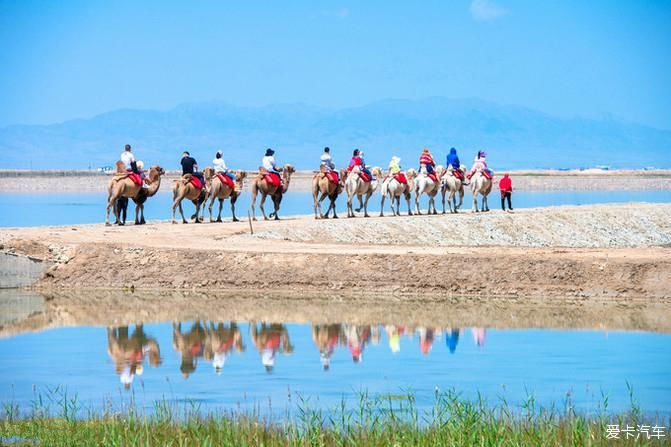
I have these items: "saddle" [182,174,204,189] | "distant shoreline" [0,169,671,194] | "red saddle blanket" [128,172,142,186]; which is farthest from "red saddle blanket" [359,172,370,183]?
"distant shoreline" [0,169,671,194]

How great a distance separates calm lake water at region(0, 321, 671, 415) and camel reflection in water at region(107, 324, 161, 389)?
22mm

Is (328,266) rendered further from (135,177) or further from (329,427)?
(329,427)

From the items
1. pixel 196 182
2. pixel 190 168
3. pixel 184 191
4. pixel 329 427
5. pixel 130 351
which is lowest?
pixel 329 427

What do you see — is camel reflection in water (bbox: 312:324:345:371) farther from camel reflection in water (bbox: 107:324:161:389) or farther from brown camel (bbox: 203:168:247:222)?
brown camel (bbox: 203:168:247:222)

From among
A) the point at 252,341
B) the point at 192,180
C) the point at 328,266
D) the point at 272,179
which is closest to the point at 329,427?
the point at 252,341

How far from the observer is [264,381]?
17016 millimetres

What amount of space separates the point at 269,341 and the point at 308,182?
109 meters

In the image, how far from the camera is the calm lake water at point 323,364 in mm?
15992

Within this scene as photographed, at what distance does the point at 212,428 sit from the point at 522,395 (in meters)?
4.38

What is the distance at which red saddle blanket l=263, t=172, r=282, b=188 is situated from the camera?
3959cm

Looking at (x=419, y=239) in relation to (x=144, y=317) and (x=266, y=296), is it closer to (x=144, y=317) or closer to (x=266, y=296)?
(x=266, y=296)

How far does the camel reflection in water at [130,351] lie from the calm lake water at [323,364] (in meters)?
0.02

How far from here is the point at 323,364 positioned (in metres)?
18.4

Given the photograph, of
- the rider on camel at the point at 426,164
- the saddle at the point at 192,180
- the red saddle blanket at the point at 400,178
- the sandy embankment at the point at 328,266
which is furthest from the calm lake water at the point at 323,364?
the rider on camel at the point at 426,164
